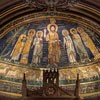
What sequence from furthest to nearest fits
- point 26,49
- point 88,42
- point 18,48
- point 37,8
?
point 26,49 < point 18,48 < point 88,42 < point 37,8

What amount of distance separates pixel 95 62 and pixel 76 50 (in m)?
1.34

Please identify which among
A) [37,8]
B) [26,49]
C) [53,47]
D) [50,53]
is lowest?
[50,53]

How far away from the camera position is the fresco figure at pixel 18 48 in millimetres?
20266

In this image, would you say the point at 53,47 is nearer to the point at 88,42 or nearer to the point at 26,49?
the point at 26,49

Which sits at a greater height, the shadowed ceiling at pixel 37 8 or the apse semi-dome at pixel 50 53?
the shadowed ceiling at pixel 37 8

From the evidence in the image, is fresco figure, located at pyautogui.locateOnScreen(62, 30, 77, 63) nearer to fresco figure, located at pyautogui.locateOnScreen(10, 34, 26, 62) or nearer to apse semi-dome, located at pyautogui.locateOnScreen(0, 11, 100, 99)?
apse semi-dome, located at pyautogui.locateOnScreen(0, 11, 100, 99)

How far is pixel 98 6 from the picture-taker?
17031 millimetres

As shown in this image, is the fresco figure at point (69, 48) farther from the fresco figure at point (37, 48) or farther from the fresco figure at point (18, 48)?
the fresco figure at point (18, 48)

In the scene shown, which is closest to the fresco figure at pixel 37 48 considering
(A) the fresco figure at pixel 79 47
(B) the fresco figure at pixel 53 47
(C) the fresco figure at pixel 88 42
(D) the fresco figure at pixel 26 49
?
(D) the fresco figure at pixel 26 49

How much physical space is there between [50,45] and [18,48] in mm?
1889

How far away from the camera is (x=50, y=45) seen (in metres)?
20.7

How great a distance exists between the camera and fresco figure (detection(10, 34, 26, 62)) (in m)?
20.3

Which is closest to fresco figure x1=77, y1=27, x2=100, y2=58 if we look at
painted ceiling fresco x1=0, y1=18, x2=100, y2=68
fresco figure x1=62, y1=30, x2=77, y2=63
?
painted ceiling fresco x1=0, y1=18, x2=100, y2=68

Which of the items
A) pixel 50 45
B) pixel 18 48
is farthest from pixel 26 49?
pixel 50 45
